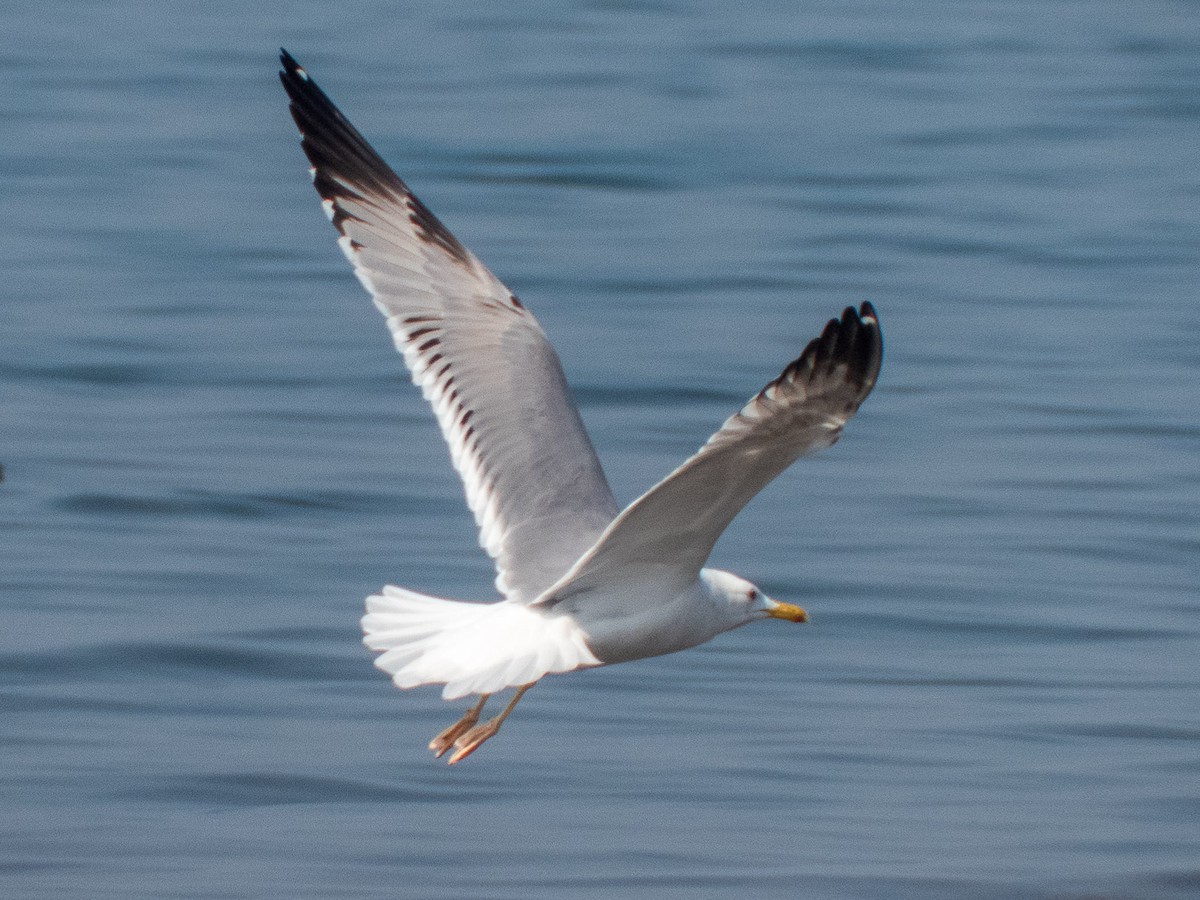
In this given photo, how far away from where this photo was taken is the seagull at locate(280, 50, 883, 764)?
197 inches

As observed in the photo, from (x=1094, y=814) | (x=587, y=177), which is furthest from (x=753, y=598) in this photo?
(x=587, y=177)

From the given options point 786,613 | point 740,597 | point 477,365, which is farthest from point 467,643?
point 477,365

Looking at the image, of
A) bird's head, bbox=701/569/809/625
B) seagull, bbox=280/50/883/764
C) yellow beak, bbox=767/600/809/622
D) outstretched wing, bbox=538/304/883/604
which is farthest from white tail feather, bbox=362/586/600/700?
yellow beak, bbox=767/600/809/622

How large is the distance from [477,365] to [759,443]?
68.5 inches

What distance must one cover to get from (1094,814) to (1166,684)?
0.93 meters

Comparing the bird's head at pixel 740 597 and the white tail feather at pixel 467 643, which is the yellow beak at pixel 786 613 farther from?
the white tail feather at pixel 467 643

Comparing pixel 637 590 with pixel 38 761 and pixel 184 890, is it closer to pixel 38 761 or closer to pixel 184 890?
pixel 184 890

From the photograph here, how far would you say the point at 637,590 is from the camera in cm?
585

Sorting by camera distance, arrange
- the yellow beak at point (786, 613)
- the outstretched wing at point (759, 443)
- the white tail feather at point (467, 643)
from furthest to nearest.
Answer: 1. the yellow beak at point (786, 613)
2. the white tail feather at point (467, 643)
3. the outstretched wing at point (759, 443)

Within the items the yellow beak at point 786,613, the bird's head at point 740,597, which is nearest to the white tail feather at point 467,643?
the bird's head at point 740,597

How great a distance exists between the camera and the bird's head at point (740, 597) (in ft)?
19.9

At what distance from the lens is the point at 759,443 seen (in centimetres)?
504

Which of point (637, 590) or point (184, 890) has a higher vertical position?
point (637, 590)

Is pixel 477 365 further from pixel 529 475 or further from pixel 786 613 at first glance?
pixel 786 613
